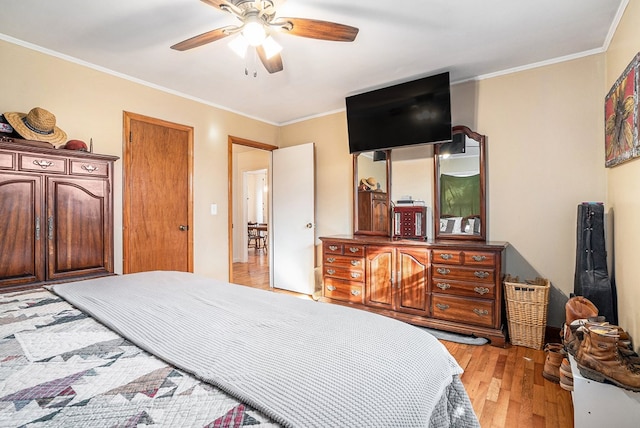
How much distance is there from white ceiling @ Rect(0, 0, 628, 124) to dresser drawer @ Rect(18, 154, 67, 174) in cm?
88

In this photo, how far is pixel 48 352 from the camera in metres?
0.90

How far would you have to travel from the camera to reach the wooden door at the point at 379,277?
10.3 feet

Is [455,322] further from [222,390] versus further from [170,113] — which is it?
[170,113]

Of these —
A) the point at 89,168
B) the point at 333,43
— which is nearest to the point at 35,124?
the point at 89,168

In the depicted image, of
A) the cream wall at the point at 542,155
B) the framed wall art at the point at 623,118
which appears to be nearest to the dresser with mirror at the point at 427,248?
the cream wall at the point at 542,155

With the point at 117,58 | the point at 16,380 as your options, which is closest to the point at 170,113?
the point at 117,58

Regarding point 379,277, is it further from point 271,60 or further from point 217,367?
point 217,367

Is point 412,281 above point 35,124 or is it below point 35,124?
below

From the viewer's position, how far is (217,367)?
2.60ft

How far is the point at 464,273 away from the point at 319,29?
225 cm

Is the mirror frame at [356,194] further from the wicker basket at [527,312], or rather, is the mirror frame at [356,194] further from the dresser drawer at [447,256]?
the wicker basket at [527,312]

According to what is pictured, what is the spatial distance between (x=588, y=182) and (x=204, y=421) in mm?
3274

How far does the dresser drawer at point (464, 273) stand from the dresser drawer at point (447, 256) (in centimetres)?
5

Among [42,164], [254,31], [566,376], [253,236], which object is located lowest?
[566,376]
